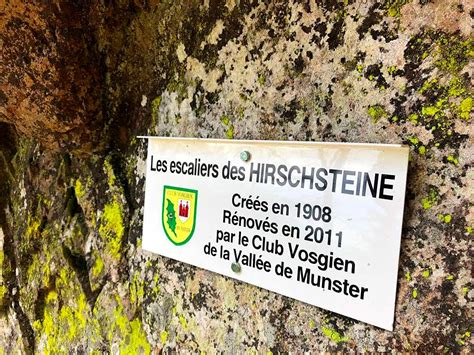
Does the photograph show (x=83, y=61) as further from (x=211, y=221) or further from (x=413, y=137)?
(x=413, y=137)

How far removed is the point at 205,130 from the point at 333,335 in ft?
1.63

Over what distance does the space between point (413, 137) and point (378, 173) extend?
0.25 ft

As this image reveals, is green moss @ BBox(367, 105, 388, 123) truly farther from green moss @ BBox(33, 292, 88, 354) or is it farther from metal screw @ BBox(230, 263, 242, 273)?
green moss @ BBox(33, 292, 88, 354)

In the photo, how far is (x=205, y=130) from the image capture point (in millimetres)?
899

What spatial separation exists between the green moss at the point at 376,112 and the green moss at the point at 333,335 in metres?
0.37

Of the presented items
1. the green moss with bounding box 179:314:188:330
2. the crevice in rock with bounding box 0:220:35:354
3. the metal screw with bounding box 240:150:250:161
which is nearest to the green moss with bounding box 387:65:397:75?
the metal screw with bounding box 240:150:250:161

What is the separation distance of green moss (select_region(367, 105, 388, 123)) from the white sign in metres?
0.06

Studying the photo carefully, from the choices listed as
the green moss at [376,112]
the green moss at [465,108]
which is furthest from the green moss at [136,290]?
the green moss at [465,108]

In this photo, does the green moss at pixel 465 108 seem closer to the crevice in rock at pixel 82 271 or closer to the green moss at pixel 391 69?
the green moss at pixel 391 69

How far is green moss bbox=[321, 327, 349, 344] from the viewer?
0.67 meters

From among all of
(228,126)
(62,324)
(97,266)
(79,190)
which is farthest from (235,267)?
(62,324)

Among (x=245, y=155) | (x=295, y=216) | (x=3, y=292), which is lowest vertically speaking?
(x=3, y=292)

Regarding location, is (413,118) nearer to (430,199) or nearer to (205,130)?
(430,199)

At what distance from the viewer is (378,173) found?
1.99 feet
